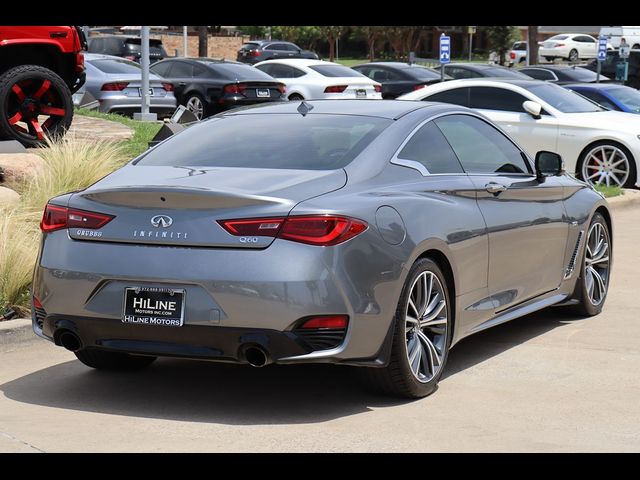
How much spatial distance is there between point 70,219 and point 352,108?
1.87 m

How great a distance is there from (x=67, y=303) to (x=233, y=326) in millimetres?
901

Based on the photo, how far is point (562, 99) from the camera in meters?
17.4

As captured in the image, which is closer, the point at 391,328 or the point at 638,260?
the point at 391,328

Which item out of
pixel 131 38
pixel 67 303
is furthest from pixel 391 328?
pixel 131 38

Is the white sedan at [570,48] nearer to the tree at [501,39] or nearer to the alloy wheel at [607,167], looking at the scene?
the tree at [501,39]

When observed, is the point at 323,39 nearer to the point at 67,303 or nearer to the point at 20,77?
the point at 20,77

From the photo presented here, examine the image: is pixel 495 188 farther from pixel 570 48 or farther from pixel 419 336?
pixel 570 48

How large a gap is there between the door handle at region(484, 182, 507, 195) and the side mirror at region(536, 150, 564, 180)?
68 cm

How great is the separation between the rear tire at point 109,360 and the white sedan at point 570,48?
6403 cm

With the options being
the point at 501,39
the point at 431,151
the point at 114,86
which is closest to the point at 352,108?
the point at 431,151

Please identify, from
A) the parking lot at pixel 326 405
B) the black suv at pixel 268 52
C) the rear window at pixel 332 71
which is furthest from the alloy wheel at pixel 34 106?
the black suv at pixel 268 52
